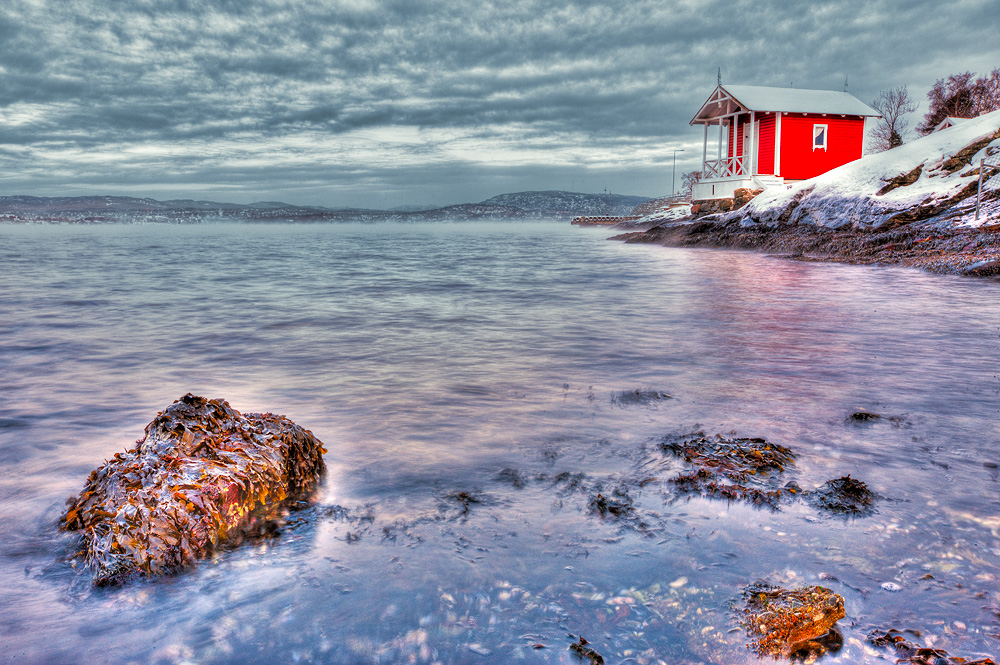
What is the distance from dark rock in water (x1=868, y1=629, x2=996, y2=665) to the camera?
231 cm

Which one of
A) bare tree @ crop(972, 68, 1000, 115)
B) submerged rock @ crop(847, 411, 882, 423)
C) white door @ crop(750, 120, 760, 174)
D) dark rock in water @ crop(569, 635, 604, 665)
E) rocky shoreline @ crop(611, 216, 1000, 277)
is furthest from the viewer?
bare tree @ crop(972, 68, 1000, 115)

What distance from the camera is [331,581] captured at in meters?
2.93

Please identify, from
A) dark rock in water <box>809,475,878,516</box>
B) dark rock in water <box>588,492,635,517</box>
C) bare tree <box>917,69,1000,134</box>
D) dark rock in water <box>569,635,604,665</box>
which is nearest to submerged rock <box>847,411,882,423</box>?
dark rock in water <box>809,475,878,516</box>

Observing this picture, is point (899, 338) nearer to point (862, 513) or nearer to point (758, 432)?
point (758, 432)

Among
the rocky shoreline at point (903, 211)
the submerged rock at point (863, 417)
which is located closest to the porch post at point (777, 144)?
the rocky shoreline at point (903, 211)

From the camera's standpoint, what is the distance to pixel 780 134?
32500mm

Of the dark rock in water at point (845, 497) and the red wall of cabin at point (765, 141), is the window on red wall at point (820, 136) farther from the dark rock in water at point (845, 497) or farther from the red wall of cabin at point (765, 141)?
the dark rock in water at point (845, 497)

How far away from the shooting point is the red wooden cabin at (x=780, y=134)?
32.6m

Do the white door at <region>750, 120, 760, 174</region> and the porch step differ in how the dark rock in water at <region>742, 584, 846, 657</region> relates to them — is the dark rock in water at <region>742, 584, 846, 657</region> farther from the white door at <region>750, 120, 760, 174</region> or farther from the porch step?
the white door at <region>750, 120, 760, 174</region>

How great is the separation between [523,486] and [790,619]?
6.19ft

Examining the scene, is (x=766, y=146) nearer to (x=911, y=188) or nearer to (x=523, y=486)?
(x=911, y=188)

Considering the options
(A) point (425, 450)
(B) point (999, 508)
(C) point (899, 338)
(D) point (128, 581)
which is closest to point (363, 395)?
(A) point (425, 450)

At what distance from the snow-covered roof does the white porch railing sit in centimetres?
260

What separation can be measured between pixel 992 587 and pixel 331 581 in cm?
299
